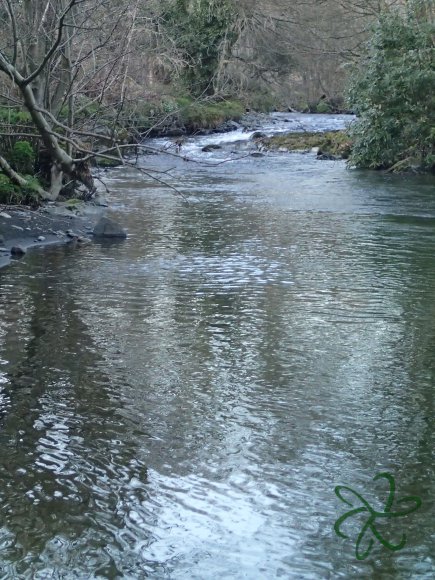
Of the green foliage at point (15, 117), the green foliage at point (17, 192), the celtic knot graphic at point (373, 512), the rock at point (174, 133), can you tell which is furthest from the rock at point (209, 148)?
the celtic knot graphic at point (373, 512)

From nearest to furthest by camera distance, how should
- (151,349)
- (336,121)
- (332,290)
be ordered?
(151,349), (332,290), (336,121)

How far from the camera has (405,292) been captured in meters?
10.6

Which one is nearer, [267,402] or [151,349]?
[267,402]

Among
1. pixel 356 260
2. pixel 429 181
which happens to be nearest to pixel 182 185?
pixel 429 181

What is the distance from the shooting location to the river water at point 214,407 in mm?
4754

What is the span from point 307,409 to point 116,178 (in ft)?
54.5

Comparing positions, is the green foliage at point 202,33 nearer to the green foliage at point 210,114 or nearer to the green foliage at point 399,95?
the green foliage at point 210,114

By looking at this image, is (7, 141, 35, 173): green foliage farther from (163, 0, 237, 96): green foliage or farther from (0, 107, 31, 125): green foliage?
(163, 0, 237, 96): green foliage

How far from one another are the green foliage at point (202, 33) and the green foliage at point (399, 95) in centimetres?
1012

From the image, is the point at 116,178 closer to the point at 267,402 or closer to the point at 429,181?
the point at 429,181

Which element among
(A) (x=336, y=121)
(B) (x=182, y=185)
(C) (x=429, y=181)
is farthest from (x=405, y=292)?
(A) (x=336, y=121)

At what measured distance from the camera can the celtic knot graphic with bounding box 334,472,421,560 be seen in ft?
15.6

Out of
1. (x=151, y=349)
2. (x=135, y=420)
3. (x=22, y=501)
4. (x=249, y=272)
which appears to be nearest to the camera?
(x=22, y=501)

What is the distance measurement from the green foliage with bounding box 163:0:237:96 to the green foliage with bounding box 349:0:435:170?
33.2 feet
